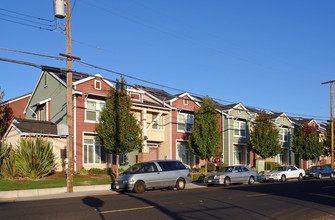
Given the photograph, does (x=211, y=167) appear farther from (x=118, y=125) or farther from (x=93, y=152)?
(x=118, y=125)

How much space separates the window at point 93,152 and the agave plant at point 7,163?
19.8 ft

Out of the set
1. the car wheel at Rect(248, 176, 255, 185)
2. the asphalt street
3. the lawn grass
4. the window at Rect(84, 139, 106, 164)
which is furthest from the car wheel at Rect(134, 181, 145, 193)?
the car wheel at Rect(248, 176, 255, 185)

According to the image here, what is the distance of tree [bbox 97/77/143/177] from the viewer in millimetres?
25062

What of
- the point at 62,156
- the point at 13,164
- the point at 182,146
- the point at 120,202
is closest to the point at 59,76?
the point at 62,156

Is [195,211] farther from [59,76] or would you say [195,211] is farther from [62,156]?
[59,76]

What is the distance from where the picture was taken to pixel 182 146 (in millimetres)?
36906

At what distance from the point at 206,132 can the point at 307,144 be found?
19984mm

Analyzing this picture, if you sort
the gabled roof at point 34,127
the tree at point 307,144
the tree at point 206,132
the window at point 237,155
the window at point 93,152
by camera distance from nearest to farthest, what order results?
the gabled roof at point 34,127 < the window at point 93,152 < the tree at point 206,132 < the window at point 237,155 < the tree at point 307,144

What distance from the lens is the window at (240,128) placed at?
41991mm

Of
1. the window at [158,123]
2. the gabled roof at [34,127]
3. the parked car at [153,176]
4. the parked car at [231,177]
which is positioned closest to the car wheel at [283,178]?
the parked car at [231,177]

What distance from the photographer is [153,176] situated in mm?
20453

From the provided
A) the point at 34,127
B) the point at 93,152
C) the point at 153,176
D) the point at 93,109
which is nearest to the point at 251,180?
the point at 153,176

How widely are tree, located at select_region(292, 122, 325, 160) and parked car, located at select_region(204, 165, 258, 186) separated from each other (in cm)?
2157

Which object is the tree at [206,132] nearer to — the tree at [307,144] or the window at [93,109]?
the window at [93,109]
